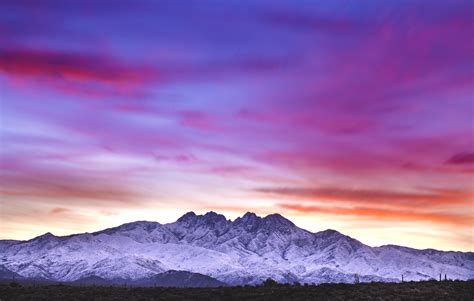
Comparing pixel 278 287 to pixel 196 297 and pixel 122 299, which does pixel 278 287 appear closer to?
pixel 196 297

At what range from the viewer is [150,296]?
8400 cm

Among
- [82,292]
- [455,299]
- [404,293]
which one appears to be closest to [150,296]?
[82,292]

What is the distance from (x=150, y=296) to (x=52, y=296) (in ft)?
43.3

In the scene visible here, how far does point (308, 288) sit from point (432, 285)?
18.5 meters

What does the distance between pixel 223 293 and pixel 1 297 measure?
3026 cm

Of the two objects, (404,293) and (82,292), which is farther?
(82,292)

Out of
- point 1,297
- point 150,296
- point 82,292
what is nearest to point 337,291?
point 150,296

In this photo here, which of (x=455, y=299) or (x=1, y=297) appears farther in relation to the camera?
(x=1, y=297)

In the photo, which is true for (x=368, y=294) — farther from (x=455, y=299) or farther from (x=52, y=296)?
(x=52, y=296)

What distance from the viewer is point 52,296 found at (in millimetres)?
83000

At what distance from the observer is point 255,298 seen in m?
80.0

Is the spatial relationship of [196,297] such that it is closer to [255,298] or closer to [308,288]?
[255,298]

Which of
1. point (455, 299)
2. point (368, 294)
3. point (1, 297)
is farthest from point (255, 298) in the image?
point (1, 297)

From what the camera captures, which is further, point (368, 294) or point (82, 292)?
point (82, 292)
